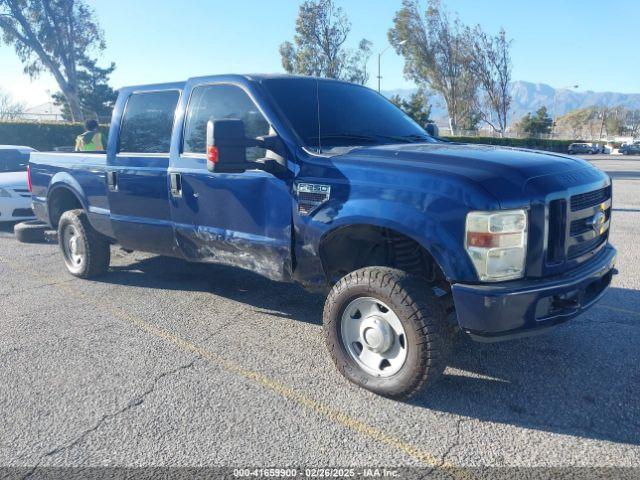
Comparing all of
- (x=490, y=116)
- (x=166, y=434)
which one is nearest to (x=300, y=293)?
(x=166, y=434)

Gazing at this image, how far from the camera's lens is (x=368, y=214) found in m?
3.20

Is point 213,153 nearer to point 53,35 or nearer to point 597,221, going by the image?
point 597,221

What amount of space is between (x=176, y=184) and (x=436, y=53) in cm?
5018

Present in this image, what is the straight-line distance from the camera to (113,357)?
3.87 m

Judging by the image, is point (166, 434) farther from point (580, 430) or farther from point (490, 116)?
point (490, 116)

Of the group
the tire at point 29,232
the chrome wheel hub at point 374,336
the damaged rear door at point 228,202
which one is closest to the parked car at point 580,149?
the tire at point 29,232

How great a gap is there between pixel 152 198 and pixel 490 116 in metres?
55.7

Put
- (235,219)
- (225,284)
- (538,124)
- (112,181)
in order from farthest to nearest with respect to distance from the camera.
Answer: (538,124)
(225,284)
(112,181)
(235,219)

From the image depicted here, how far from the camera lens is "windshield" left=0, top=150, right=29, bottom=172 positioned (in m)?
10.3

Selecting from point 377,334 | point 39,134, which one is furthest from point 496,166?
point 39,134

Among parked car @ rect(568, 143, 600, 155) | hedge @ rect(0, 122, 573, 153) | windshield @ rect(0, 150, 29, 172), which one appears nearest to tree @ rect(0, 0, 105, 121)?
hedge @ rect(0, 122, 573, 153)

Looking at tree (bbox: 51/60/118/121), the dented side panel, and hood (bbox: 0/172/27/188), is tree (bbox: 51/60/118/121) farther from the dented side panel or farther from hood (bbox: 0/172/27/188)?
the dented side panel

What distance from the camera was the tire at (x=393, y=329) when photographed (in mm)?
3043

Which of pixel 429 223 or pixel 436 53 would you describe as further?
pixel 436 53
